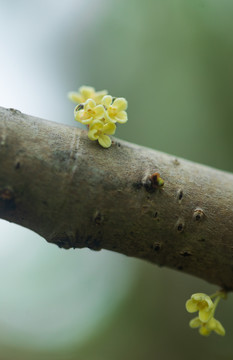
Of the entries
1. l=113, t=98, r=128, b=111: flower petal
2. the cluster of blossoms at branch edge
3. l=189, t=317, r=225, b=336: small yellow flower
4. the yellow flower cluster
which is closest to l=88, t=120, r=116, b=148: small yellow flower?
the cluster of blossoms at branch edge

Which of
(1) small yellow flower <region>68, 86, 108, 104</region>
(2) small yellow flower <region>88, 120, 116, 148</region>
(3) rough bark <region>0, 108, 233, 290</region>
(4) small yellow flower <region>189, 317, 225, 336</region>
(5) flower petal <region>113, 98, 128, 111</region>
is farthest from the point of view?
(1) small yellow flower <region>68, 86, 108, 104</region>

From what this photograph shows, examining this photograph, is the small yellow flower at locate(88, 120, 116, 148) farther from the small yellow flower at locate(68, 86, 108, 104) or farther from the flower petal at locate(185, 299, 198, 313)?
the flower petal at locate(185, 299, 198, 313)

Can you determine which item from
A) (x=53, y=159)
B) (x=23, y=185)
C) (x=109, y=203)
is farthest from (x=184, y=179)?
(x=23, y=185)

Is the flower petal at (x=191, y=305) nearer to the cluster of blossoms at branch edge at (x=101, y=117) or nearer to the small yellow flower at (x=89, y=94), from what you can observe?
the cluster of blossoms at branch edge at (x=101, y=117)

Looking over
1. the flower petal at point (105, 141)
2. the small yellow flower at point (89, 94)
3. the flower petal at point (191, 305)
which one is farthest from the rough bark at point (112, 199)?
the small yellow flower at point (89, 94)

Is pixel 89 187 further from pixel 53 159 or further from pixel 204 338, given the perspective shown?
pixel 204 338

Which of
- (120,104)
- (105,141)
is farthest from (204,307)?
(120,104)
